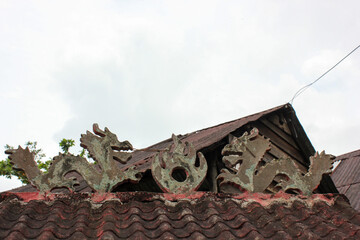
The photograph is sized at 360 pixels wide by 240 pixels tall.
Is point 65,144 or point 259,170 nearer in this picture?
point 259,170

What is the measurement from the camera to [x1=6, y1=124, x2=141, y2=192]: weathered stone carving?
3.91m

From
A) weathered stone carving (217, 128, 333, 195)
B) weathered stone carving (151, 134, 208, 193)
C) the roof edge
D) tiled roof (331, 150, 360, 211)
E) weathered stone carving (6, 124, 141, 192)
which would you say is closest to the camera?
the roof edge

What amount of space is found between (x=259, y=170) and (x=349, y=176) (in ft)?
23.6

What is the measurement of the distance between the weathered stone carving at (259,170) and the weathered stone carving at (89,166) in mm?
1156

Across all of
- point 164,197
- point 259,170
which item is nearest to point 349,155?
point 259,170

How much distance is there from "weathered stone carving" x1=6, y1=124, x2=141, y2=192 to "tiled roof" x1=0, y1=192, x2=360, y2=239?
0.18m

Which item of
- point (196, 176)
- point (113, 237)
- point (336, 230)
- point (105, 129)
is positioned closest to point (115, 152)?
point (105, 129)

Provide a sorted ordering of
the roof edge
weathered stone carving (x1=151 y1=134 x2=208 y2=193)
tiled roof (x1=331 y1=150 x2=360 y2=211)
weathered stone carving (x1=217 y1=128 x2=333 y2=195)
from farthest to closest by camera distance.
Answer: tiled roof (x1=331 y1=150 x2=360 y2=211), weathered stone carving (x1=217 y1=128 x2=333 y2=195), weathered stone carving (x1=151 y1=134 x2=208 y2=193), the roof edge

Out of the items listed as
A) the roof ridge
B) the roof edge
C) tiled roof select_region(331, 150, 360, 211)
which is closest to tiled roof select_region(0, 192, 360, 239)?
the roof edge

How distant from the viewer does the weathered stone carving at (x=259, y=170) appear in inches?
169

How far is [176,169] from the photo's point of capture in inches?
166

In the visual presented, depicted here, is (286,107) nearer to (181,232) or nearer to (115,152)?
(115,152)

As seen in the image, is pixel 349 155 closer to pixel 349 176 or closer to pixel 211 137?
pixel 349 176

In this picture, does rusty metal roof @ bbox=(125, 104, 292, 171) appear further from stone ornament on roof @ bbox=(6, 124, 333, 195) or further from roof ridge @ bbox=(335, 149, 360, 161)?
roof ridge @ bbox=(335, 149, 360, 161)
